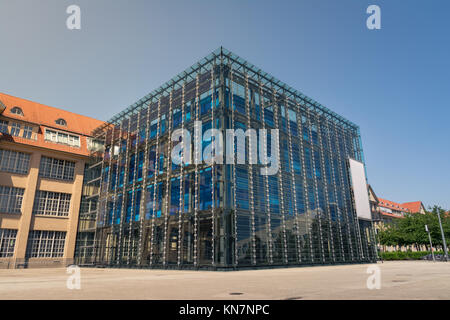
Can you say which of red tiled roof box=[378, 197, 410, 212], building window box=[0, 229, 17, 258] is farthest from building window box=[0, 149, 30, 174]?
red tiled roof box=[378, 197, 410, 212]

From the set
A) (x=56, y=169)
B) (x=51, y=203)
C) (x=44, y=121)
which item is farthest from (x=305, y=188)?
(x=44, y=121)

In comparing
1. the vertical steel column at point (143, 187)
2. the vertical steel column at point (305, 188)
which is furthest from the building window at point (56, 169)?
the vertical steel column at point (305, 188)

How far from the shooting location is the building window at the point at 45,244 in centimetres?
3913

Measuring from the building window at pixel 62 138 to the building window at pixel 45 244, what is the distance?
43.0 feet

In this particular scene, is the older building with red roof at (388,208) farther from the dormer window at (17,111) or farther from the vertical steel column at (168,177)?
the dormer window at (17,111)

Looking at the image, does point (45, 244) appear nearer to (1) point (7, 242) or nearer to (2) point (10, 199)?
(1) point (7, 242)

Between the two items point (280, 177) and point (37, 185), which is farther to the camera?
point (37, 185)

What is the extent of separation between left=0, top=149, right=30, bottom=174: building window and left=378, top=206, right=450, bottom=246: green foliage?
69592 mm

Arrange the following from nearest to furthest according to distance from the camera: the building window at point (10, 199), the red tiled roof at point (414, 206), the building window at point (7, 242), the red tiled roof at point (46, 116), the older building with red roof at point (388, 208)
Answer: the building window at point (7, 242), the building window at point (10, 199), the red tiled roof at point (46, 116), the older building with red roof at point (388, 208), the red tiled roof at point (414, 206)

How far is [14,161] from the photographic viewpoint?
40062 millimetres

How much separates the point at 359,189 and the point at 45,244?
44517 mm

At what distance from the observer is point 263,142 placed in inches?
1238

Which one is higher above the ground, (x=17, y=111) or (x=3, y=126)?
(x=17, y=111)

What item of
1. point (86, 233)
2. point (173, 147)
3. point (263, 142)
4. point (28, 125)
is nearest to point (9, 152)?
point (28, 125)
